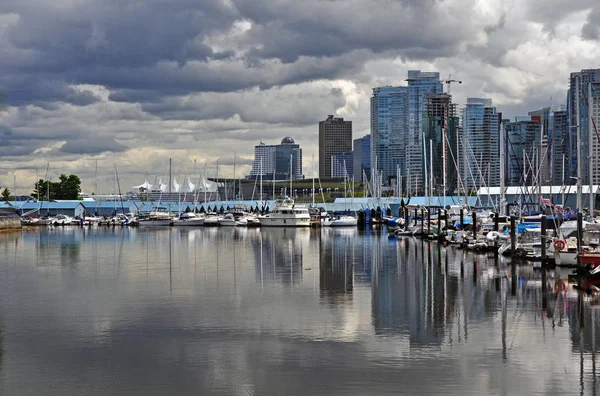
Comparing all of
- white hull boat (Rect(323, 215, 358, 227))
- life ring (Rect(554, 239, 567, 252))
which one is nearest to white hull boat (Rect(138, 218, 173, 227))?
white hull boat (Rect(323, 215, 358, 227))

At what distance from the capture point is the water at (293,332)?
71.7 ft

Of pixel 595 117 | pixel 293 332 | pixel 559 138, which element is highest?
pixel 559 138

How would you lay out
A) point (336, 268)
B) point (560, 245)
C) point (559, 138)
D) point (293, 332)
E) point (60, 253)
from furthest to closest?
1. point (559, 138)
2. point (60, 253)
3. point (336, 268)
4. point (560, 245)
5. point (293, 332)

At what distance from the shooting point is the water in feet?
71.7

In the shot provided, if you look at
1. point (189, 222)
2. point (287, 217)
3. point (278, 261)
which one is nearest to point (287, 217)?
point (287, 217)

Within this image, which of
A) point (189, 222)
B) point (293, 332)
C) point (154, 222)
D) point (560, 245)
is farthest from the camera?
point (154, 222)

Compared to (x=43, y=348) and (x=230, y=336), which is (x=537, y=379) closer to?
(x=230, y=336)

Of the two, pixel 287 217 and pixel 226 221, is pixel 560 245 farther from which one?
pixel 226 221

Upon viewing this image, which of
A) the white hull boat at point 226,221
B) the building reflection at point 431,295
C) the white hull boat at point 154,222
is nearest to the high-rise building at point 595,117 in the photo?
the building reflection at point 431,295

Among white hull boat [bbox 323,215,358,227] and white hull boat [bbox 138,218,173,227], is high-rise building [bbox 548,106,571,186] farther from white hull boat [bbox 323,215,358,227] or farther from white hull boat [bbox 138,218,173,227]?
white hull boat [bbox 138,218,173,227]

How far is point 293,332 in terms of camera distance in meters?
29.0

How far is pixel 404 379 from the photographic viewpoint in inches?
858

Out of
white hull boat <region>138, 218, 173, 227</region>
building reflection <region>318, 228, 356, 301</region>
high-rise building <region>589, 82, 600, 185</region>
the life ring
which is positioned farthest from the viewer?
white hull boat <region>138, 218, 173, 227</region>

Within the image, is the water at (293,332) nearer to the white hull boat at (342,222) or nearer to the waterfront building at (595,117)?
the waterfront building at (595,117)
